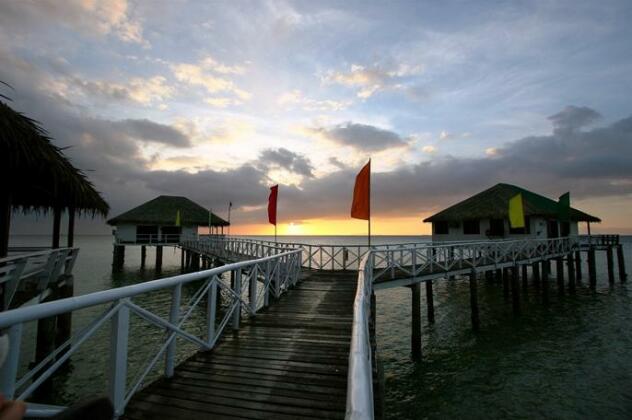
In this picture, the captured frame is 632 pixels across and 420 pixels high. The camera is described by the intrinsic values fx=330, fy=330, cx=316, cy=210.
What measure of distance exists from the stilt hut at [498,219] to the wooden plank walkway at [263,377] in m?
22.2

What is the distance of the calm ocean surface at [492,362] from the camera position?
8188 mm

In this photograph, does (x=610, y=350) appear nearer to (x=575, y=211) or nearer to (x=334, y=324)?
(x=334, y=324)

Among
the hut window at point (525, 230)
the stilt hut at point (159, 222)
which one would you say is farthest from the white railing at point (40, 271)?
the hut window at point (525, 230)

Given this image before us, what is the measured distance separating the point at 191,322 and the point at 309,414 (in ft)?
43.5

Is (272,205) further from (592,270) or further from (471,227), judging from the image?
(592,270)

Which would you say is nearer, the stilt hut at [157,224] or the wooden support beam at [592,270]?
the wooden support beam at [592,270]

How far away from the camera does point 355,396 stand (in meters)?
1.52

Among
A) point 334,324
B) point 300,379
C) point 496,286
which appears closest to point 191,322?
point 334,324

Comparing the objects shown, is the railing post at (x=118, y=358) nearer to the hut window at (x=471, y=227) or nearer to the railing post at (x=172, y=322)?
the railing post at (x=172, y=322)

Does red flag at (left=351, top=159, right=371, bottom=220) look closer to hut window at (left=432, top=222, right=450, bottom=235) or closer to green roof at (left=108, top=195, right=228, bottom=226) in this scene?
hut window at (left=432, top=222, right=450, bottom=235)

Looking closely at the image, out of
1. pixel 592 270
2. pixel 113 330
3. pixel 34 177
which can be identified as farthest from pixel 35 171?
pixel 592 270

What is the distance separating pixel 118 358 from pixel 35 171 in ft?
27.3

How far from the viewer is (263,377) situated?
4.23 m

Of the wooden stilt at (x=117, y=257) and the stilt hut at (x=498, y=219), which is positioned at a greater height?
the stilt hut at (x=498, y=219)
